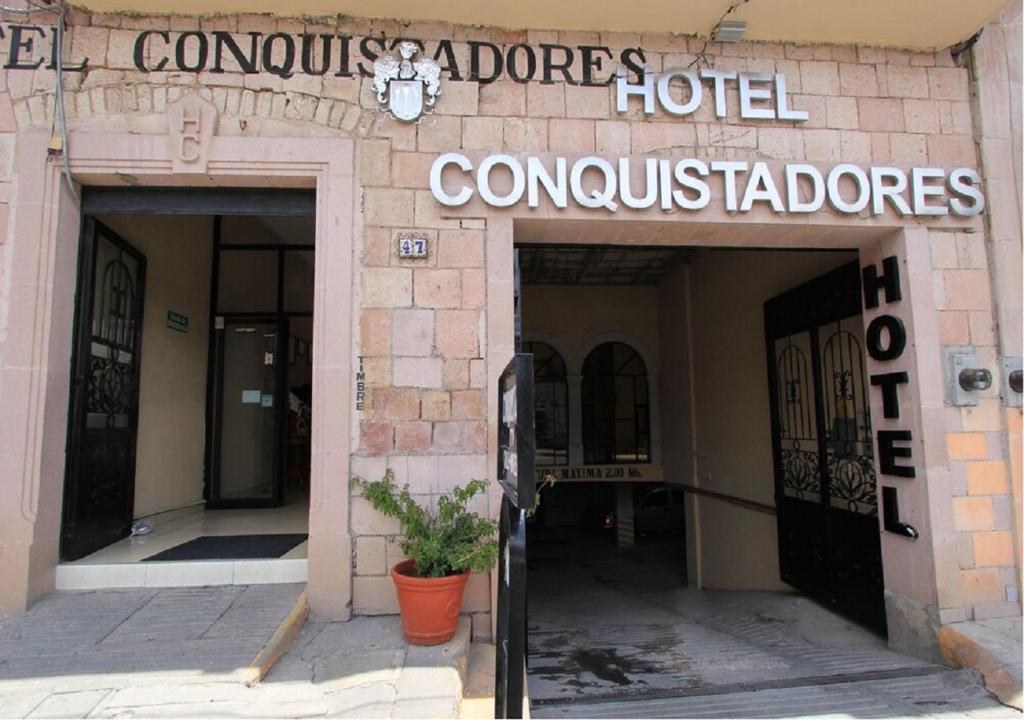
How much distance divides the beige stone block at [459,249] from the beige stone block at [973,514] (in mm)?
3543

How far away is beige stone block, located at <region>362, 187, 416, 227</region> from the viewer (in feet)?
12.2

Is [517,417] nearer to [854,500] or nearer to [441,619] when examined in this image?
[441,619]

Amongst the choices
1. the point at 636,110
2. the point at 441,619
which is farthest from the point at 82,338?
the point at 636,110

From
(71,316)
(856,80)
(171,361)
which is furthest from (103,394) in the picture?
(856,80)

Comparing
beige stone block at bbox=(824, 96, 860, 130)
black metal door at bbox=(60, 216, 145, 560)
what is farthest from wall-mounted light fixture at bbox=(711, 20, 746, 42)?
black metal door at bbox=(60, 216, 145, 560)

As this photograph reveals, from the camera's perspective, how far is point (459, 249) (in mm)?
3752

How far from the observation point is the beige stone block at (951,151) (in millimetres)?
4125

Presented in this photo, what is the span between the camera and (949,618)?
12.3 feet

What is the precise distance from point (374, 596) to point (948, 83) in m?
5.29

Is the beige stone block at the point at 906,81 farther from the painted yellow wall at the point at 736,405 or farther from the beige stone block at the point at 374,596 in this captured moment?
the beige stone block at the point at 374,596

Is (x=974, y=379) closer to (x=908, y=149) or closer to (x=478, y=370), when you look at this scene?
(x=908, y=149)

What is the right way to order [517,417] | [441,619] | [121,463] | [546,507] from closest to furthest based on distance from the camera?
1. [517,417]
2. [441,619]
3. [121,463]
4. [546,507]

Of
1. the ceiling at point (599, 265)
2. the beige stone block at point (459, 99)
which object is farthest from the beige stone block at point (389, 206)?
the ceiling at point (599, 265)

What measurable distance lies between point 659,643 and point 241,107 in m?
5.12
